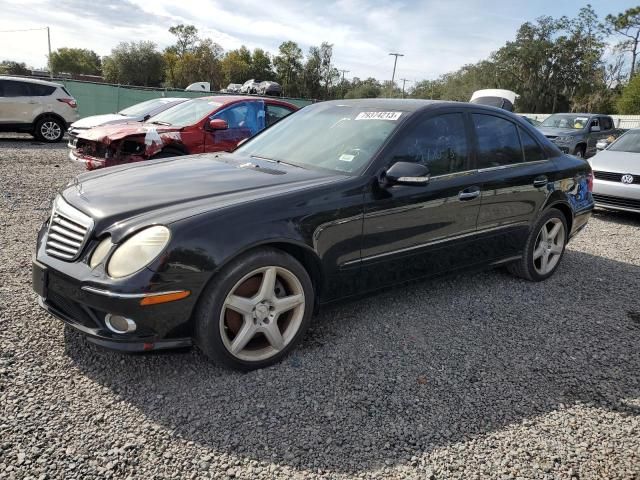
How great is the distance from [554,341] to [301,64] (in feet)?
241

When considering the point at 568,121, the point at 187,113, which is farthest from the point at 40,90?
the point at 568,121

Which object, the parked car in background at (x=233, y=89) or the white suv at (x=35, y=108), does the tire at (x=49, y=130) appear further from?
the parked car in background at (x=233, y=89)

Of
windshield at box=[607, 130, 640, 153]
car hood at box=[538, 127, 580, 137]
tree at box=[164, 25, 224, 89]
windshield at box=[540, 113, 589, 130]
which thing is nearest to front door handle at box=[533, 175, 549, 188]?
windshield at box=[607, 130, 640, 153]

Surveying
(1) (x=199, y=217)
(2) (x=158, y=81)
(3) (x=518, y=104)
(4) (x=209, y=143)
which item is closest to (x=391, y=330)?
(1) (x=199, y=217)

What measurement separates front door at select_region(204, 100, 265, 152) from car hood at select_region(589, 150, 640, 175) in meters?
5.56

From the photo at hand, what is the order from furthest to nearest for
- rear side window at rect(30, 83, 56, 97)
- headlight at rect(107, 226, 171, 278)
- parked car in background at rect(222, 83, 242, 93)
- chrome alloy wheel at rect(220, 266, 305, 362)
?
1. parked car in background at rect(222, 83, 242, 93)
2. rear side window at rect(30, 83, 56, 97)
3. chrome alloy wheel at rect(220, 266, 305, 362)
4. headlight at rect(107, 226, 171, 278)

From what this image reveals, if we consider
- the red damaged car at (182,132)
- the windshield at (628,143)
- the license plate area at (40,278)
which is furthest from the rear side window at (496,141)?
the windshield at (628,143)

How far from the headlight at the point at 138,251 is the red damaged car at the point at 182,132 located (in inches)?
186

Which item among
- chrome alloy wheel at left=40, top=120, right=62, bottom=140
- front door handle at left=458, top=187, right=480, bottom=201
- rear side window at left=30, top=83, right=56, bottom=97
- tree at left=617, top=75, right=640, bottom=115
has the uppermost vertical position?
tree at left=617, top=75, right=640, bottom=115

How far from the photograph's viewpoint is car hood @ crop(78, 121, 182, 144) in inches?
272

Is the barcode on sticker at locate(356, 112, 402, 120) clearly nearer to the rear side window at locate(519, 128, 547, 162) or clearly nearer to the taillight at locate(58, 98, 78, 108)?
the rear side window at locate(519, 128, 547, 162)

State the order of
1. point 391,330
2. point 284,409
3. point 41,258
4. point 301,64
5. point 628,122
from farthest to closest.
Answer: point 301,64, point 628,122, point 391,330, point 41,258, point 284,409

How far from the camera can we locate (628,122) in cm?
2650

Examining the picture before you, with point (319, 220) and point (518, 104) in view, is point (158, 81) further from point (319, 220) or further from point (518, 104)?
point (319, 220)
